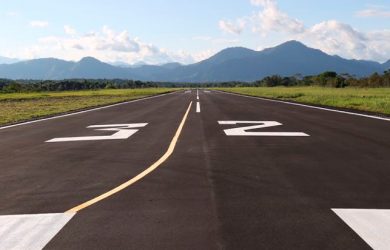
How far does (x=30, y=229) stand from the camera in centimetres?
507

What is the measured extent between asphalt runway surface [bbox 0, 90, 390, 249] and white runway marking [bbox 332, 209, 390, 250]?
0.01 m

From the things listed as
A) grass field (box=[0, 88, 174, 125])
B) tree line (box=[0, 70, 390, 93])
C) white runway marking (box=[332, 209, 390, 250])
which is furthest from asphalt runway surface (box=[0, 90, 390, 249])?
tree line (box=[0, 70, 390, 93])

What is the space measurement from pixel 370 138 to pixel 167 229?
905cm

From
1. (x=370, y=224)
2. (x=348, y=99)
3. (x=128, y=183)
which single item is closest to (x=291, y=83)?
(x=348, y=99)

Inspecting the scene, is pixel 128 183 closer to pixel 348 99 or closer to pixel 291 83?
pixel 348 99

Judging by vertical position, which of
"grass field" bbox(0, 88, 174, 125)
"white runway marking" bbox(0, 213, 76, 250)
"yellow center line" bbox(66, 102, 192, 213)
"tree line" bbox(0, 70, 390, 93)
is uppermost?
"white runway marking" bbox(0, 213, 76, 250)

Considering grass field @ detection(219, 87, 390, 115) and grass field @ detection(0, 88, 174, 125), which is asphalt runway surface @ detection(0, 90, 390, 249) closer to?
grass field @ detection(0, 88, 174, 125)

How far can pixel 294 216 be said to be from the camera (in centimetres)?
545

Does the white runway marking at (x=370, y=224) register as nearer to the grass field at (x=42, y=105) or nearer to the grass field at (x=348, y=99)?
the grass field at (x=42, y=105)

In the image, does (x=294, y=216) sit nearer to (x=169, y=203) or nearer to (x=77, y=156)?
(x=169, y=203)

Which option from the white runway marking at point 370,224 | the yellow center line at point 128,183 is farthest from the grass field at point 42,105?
the white runway marking at point 370,224

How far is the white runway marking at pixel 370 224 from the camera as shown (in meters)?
4.59

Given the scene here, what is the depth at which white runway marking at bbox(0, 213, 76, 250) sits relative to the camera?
15.1 feet

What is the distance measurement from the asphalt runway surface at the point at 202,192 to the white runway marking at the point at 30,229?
2cm
